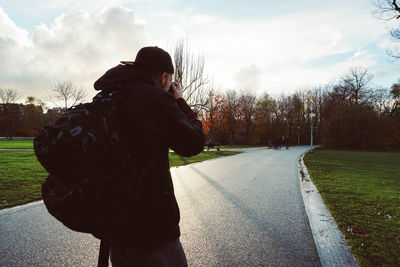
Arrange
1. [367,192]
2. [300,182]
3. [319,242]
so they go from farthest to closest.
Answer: [300,182] → [367,192] → [319,242]

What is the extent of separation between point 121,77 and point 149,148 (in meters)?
0.38

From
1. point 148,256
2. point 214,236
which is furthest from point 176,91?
point 214,236

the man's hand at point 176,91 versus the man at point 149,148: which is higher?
the man's hand at point 176,91

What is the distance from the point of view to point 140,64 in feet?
4.57

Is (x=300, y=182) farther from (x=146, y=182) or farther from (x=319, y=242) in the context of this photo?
(x=146, y=182)

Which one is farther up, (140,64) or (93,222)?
(140,64)

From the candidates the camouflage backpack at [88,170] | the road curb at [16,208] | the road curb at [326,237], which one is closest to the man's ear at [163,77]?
the camouflage backpack at [88,170]

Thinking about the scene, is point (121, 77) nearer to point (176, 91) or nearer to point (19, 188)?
point (176, 91)

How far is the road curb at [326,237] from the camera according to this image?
10.4 feet

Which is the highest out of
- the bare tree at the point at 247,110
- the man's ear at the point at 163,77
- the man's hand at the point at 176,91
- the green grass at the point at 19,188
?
the bare tree at the point at 247,110

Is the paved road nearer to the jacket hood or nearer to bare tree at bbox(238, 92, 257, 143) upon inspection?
the jacket hood

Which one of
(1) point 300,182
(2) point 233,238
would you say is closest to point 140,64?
(2) point 233,238

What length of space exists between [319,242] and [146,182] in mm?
3389

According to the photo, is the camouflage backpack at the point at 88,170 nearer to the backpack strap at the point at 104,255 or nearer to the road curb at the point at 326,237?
the backpack strap at the point at 104,255
